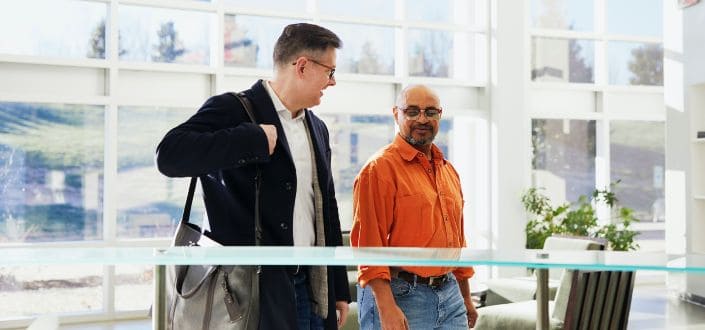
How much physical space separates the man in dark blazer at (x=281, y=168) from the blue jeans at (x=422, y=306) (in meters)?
0.25

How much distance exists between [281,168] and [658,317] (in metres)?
6.50

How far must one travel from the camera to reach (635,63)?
1111cm

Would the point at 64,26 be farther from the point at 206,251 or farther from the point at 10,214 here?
the point at 206,251

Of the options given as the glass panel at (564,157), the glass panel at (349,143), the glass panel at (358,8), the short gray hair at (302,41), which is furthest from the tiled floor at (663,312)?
the short gray hair at (302,41)

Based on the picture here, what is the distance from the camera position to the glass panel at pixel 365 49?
9.58 metres

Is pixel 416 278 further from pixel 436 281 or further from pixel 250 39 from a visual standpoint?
pixel 250 39

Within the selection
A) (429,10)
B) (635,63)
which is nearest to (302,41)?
(429,10)

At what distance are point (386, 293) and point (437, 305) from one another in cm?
20

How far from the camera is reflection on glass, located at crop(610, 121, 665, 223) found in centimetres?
1100

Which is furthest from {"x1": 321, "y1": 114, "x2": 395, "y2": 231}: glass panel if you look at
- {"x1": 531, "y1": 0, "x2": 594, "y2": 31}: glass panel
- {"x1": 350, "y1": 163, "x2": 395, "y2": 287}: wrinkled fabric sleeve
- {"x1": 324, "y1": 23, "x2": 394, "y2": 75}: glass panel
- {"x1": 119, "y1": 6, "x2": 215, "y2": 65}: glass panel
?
{"x1": 350, "y1": 163, "x2": 395, "y2": 287}: wrinkled fabric sleeve

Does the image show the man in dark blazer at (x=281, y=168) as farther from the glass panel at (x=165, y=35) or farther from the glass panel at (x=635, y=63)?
the glass panel at (x=635, y=63)

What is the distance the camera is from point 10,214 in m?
7.80

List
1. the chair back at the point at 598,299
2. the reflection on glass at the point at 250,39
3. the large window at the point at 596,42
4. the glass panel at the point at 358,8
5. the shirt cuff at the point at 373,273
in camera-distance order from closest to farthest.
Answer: the chair back at the point at 598,299 < the shirt cuff at the point at 373,273 < the reflection on glass at the point at 250,39 < the glass panel at the point at 358,8 < the large window at the point at 596,42

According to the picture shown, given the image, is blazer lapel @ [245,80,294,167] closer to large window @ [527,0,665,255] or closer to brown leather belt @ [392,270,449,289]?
brown leather belt @ [392,270,449,289]
